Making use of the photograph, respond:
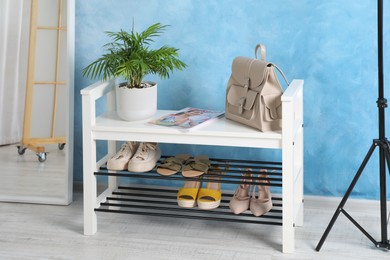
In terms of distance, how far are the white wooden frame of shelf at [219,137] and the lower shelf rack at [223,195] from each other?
7 centimetres

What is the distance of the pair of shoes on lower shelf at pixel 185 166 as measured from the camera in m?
3.03

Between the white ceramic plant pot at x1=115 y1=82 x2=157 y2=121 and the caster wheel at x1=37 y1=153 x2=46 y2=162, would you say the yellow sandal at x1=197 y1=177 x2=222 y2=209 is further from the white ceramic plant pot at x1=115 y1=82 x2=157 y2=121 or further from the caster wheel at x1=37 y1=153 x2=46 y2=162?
the caster wheel at x1=37 y1=153 x2=46 y2=162

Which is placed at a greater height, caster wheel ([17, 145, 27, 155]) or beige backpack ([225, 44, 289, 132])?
beige backpack ([225, 44, 289, 132])

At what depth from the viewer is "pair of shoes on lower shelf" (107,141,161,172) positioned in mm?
3072

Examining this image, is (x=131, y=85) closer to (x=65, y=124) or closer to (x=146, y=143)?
(x=146, y=143)

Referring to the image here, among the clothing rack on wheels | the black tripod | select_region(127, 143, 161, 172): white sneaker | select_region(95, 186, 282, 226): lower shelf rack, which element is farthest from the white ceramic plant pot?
the black tripod

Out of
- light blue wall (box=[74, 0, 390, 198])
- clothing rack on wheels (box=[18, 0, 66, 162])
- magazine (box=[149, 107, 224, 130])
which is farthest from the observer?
clothing rack on wheels (box=[18, 0, 66, 162])

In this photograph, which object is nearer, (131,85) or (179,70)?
(131,85)

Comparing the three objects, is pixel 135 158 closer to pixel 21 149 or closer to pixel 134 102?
pixel 134 102

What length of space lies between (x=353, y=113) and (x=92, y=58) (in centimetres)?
126

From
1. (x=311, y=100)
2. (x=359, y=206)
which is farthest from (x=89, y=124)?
(x=359, y=206)

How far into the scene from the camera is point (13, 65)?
3393 millimetres

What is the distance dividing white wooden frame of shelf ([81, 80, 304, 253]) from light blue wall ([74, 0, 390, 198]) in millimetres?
193

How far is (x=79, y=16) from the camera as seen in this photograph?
Result: 3455mm
